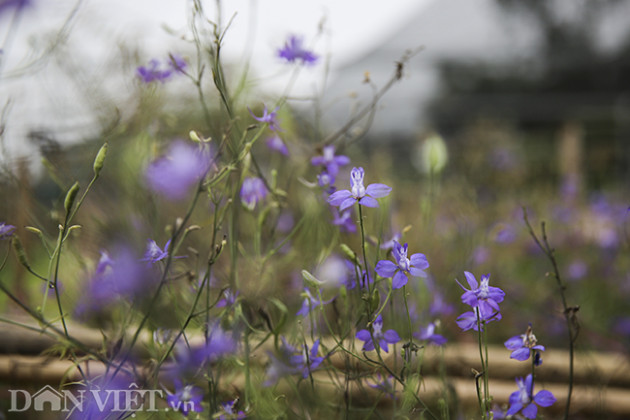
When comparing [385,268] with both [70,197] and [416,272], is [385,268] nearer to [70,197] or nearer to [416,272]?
[416,272]

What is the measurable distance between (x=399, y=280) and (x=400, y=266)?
18 millimetres

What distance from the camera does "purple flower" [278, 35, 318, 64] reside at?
34.4 inches

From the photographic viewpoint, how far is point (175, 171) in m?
1.03

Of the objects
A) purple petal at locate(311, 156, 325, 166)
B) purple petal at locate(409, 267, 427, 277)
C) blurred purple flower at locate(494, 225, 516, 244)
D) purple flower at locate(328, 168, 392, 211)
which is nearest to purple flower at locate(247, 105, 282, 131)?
purple petal at locate(311, 156, 325, 166)

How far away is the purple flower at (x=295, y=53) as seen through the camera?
0.87 metres

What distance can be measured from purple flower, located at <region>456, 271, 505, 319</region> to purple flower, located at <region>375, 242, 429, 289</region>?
48 millimetres

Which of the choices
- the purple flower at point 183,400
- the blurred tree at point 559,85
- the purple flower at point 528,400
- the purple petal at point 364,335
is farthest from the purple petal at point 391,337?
the blurred tree at point 559,85


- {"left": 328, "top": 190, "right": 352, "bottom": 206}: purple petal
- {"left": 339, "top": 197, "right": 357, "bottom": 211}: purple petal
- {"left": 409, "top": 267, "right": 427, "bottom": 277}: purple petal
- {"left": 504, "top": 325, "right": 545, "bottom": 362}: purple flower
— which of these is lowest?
{"left": 504, "top": 325, "right": 545, "bottom": 362}: purple flower

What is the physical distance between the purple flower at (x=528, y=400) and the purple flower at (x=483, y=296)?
4.0 inches

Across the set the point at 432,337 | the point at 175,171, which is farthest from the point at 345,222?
the point at 175,171

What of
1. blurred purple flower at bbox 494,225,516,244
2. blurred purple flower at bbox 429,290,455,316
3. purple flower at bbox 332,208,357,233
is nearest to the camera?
purple flower at bbox 332,208,357,233

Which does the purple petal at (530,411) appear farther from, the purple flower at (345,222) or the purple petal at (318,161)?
the purple petal at (318,161)

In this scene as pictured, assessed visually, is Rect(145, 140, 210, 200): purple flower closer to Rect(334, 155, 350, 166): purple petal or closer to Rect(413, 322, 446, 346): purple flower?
Rect(334, 155, 350, 166): purple petal

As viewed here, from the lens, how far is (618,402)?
105cm
